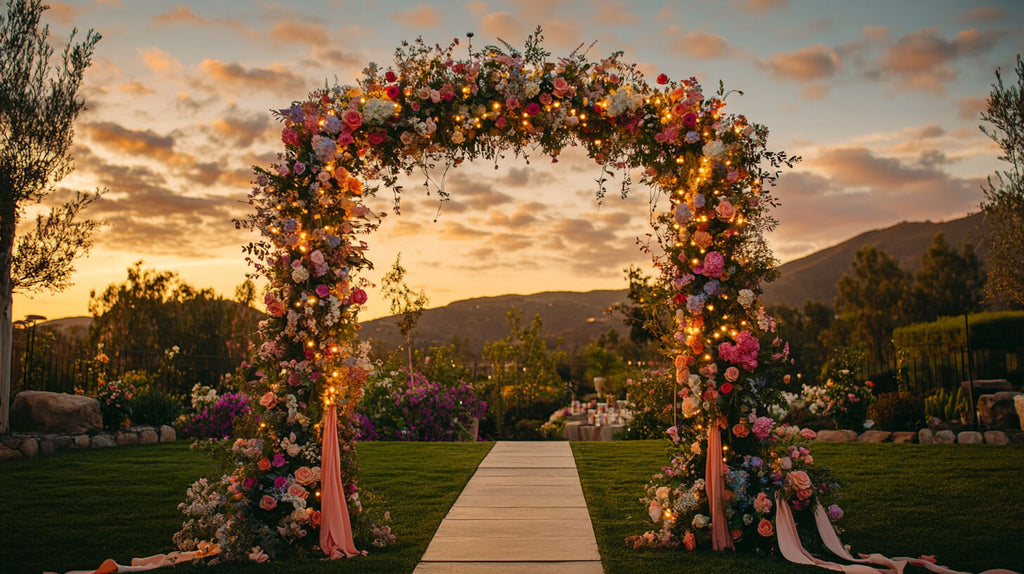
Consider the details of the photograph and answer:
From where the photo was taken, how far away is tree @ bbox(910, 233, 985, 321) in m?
35.7

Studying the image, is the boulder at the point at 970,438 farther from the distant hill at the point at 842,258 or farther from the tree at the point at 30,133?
the distant hill at the point at 842,258

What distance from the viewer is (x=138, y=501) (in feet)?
23.0

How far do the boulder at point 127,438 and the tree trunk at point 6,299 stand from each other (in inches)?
62.2

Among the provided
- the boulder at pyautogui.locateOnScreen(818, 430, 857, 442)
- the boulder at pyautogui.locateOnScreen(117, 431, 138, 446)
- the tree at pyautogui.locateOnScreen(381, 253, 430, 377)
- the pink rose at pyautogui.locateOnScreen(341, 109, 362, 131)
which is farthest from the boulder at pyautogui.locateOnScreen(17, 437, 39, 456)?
the boulder at pyautogui.locateOnScreen(818, 430, 857, 442)

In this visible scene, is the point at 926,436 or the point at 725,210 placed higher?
the point at 725,210

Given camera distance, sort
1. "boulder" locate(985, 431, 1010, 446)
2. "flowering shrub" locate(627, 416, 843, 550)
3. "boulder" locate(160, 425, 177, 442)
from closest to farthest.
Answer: "flowering shrub" locate(627, 416, 843, 550)
"boulder" locate(985, 431, 1010, 446)
"boulder" locate(160, 425, 177, 442)

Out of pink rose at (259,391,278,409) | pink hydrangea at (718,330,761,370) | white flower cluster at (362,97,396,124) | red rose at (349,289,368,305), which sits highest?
white flower cluster at (362,97,396,124)

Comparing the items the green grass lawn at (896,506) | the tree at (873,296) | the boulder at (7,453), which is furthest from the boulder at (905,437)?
the tree at (873,296)

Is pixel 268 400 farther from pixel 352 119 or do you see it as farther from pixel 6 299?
pixel 6 299

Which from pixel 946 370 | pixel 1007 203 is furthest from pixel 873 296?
pixel 1007 203

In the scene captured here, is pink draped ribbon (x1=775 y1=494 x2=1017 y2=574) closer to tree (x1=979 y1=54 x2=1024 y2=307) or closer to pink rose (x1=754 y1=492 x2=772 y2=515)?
pink rose (x1=754 y1=492 x2=772 y2=515)

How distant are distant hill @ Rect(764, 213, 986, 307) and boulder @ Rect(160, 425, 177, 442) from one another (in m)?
37.3

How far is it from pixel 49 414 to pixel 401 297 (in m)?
6.68

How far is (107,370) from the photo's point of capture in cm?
1445
